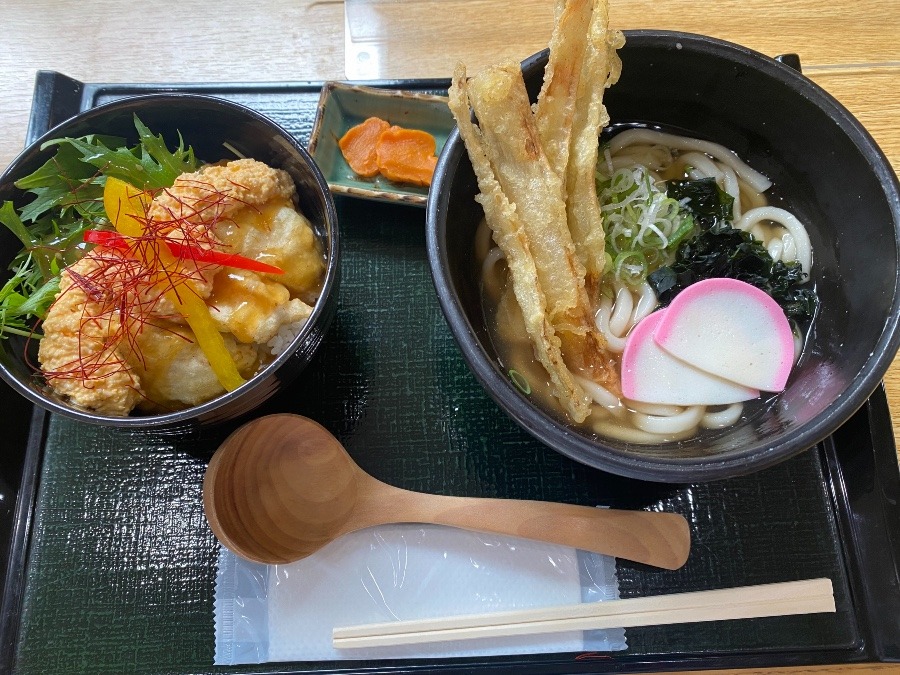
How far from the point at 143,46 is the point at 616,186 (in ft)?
5.29

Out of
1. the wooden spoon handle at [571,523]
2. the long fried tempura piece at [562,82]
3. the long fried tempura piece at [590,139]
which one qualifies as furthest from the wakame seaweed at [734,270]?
the wooden spoon handle at [571,523]

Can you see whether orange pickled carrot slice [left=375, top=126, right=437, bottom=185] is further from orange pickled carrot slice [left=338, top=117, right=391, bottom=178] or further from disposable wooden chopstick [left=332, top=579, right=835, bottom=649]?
disposable wooden chopstick [left=332, top=579, right=835, bottom=649]

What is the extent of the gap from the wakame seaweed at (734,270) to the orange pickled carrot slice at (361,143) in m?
0.86

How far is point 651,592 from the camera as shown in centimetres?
130

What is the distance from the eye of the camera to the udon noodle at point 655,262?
1315mm

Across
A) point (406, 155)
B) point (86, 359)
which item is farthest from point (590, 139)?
point (86, 359)

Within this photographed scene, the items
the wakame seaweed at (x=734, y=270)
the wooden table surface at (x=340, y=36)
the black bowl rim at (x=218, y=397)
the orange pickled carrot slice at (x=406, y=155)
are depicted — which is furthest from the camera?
the wooden table surface at (x=340, y=36)

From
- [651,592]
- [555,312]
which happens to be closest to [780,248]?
[555,312]

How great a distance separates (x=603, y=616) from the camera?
4.00 feet

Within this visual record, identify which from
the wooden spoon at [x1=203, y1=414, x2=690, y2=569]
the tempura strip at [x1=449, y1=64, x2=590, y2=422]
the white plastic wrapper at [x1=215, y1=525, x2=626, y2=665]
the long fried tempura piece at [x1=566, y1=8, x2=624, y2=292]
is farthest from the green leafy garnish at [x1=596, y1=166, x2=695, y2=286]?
the white plastic wrapper at [x1=215, y1=525, x2=626, y2=665]

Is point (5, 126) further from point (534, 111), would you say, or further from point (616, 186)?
point (616, 186)

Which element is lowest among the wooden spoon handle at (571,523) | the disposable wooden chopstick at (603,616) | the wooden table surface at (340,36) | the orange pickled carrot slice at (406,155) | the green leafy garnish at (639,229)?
the disposable wooden chopstick at (603,616)

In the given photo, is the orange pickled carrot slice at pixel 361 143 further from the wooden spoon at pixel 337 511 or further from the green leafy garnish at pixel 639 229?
the wooden spoon at pixel 337 511

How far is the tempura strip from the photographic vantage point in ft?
3.77
